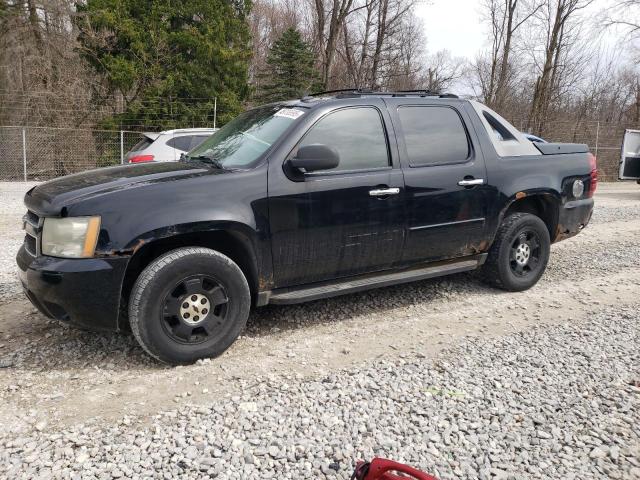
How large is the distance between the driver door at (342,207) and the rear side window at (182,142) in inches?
276

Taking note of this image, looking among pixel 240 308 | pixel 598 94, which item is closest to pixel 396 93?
pixel 240 308

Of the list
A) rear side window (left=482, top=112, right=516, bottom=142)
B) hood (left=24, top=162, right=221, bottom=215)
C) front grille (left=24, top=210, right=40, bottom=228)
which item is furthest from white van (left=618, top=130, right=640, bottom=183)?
front grille (left=24, top=210, right=40, bottom=228)

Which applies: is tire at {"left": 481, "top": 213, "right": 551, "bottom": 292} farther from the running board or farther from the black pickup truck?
the running board

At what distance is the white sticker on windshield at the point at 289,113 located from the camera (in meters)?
3.93

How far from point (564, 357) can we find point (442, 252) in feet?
4.40

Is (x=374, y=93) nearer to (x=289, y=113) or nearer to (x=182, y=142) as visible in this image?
(x=289, y=113)

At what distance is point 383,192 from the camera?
3.97 m

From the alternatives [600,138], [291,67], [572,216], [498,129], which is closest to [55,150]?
[291,67]

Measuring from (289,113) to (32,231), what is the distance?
2.08 metres

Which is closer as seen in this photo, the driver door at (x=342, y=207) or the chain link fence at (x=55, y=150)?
the driver door at (x=342, y=207)

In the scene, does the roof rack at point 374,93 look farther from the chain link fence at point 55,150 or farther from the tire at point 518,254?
the chain link fence at point 55,150

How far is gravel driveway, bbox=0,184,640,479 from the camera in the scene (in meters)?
2.47

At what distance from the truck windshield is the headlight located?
1.09 m

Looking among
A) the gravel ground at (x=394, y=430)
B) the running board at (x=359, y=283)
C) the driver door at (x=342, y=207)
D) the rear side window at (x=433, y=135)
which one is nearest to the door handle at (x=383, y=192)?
the driver door at (x=342, y=207)
